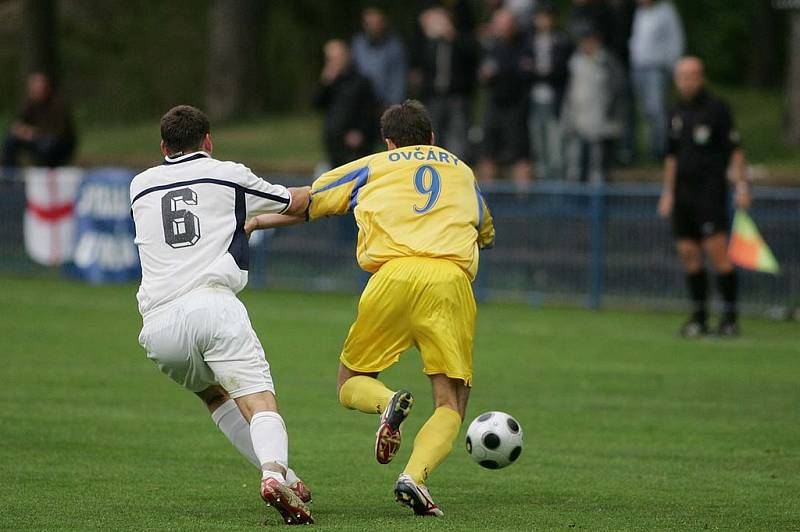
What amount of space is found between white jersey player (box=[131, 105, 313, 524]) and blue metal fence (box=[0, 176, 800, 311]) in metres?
10.7

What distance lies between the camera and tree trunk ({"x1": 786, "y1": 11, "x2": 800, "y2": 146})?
72.1 feet

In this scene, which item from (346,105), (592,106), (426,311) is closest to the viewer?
(426,311)

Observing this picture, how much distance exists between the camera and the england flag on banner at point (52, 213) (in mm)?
21734

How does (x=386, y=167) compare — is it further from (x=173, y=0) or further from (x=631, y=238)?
(x=173, y=0)

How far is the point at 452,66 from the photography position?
2030 centimetres

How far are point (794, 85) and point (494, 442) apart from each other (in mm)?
15975

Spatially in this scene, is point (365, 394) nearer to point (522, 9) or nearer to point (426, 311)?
point (426, 311)

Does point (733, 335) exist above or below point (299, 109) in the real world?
below

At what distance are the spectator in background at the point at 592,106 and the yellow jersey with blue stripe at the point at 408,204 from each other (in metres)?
11.5

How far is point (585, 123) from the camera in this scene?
19.3m

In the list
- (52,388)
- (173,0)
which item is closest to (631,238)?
(52,388)

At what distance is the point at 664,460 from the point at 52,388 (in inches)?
198

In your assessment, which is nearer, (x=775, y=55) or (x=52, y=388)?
(x=52, y=388)

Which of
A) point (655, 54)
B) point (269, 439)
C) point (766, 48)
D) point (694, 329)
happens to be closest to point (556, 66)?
point (655, 54)
